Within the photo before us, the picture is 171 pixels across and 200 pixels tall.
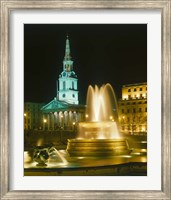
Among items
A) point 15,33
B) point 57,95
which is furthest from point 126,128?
point 15,33

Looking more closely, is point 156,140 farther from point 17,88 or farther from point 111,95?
point 17,88

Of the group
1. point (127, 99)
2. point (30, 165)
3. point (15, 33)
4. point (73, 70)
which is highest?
point (15, 33)

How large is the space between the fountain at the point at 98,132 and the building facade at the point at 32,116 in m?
0.51

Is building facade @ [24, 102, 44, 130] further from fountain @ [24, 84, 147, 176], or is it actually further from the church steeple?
the church steeple

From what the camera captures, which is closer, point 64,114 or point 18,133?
point 18,133

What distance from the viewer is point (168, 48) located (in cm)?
423

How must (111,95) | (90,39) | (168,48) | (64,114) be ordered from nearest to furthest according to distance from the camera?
(168,48) → (90,39) → (111,95) → (64,114)

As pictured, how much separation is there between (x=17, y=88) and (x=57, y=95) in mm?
1229

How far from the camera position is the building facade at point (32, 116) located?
4574mm

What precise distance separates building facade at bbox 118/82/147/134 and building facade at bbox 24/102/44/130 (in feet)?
3.70

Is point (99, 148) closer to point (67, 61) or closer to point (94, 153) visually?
point (94, 153)

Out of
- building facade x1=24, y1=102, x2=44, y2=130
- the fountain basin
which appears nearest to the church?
building facade x1=24, y1=102, x2=44, y2=130

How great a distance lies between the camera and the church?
5.11m

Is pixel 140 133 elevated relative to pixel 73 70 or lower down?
lower down
